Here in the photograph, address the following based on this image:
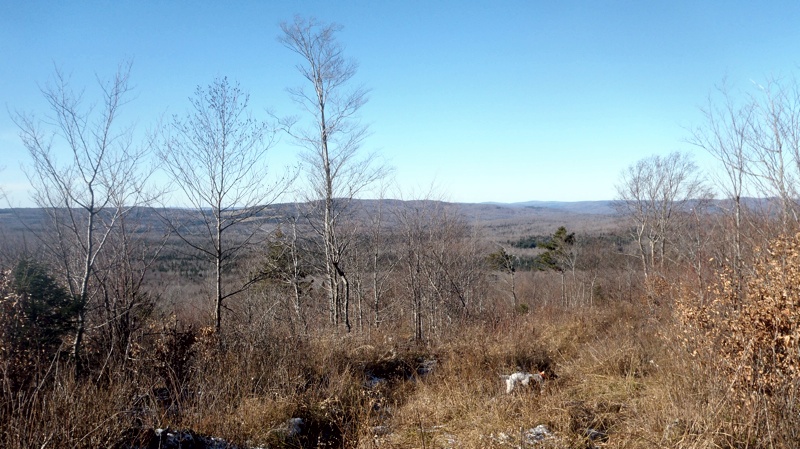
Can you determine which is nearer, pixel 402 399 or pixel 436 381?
pixel 402 399

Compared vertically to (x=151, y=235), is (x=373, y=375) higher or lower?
lower

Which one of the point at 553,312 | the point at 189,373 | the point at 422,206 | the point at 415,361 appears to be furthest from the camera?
the point at 422,206

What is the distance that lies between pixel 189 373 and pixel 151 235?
166 inches

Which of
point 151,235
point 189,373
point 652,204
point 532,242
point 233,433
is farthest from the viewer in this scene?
point 532,242

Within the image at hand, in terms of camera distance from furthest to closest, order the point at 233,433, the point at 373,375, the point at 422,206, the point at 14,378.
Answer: the point at 422,206 < the point at 373,375 < the point at 14,378 < the point at 233,433

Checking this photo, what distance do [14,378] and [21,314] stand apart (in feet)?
5.23

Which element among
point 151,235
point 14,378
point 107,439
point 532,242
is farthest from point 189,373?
point 532,242

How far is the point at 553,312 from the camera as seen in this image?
1012cm

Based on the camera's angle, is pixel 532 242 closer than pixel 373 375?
No

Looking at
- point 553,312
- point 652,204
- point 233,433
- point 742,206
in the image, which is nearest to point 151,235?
point 233,433

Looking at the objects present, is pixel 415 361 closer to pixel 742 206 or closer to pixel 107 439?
pixel 107 439

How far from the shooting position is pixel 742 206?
21.5 feet

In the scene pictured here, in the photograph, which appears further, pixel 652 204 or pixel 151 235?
pixel 652 204

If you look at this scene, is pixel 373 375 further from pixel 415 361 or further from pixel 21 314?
pixel 21 314
